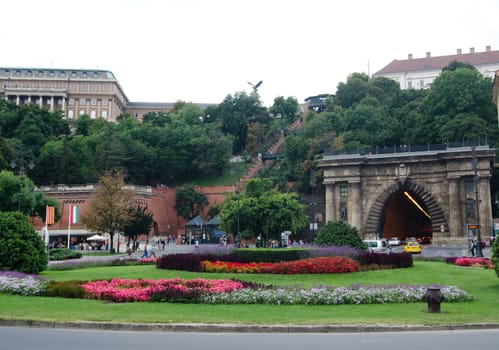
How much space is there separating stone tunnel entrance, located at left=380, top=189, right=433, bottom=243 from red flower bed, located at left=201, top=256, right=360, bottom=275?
4021 centimetres

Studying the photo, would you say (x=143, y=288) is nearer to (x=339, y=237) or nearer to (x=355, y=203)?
(x=339, y=237)

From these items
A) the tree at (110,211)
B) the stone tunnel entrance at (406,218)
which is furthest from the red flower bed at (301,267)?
the stone tunnel entrance at (406,218)

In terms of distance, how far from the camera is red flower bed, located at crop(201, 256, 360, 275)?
27562 millimetres

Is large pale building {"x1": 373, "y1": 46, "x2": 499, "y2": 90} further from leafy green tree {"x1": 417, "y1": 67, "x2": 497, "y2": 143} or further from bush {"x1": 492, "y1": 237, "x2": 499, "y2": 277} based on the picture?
bush {"x1": 492, "y1": 237, "x2": 499, "y2": 277}

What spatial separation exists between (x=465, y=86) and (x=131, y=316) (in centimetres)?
7794

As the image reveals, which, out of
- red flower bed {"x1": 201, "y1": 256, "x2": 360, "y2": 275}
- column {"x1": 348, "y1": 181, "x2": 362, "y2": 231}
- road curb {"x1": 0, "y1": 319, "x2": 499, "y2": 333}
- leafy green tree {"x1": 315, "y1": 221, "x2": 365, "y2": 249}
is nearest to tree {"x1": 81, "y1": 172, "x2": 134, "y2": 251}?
column {"x1": 348, "y1": 181, "x2": 362, "y2": 231}

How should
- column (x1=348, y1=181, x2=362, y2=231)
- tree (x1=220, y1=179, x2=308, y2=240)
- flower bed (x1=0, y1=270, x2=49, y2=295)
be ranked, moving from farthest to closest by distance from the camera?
column (x1=348, y1=181, x2=362, y2=231) < tree (x1=220, y1=179, x2=308, y2=240) < flower bed (x1=0, y1=270, x2=49, y2=295)

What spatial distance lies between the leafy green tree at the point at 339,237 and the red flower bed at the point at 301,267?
150 inches

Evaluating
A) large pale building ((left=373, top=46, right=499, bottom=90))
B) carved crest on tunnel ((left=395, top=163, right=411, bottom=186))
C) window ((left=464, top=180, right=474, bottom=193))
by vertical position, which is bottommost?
window ((left=464, top=180, right=474, bottom=193))

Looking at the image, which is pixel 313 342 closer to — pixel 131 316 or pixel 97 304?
pixel 131 316

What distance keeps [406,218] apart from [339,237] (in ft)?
170

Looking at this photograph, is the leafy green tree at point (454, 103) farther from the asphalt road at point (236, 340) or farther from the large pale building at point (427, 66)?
the asphalt road at point (236, 340)

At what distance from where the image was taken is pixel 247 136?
378 ft

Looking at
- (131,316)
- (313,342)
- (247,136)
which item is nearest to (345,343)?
(313,342)
